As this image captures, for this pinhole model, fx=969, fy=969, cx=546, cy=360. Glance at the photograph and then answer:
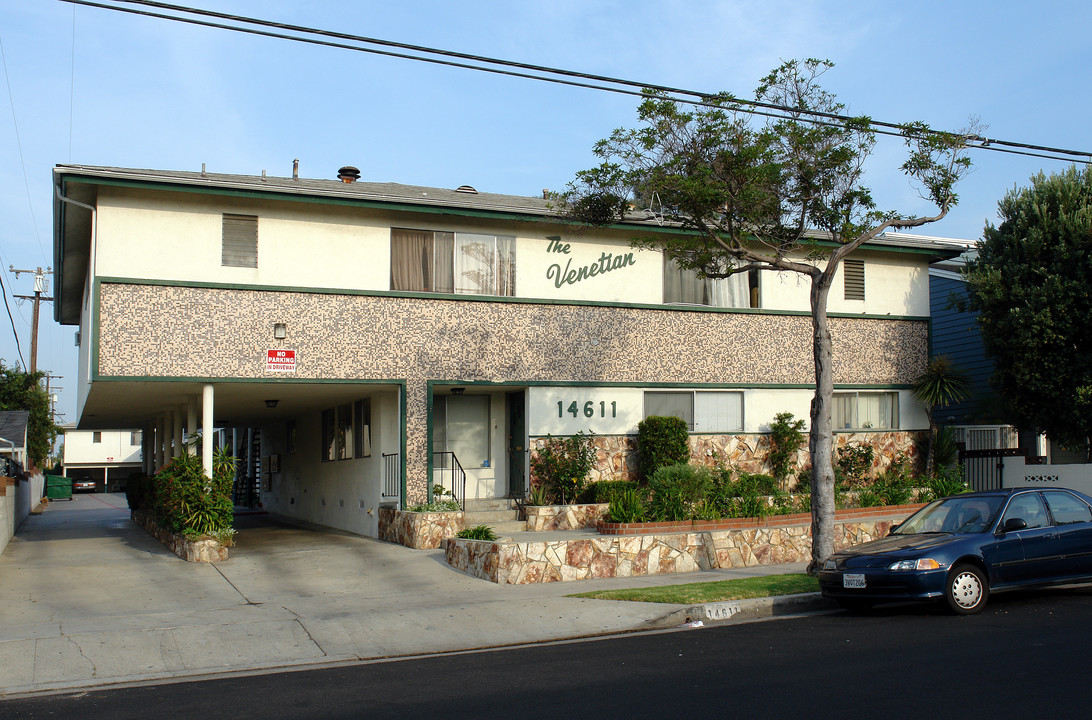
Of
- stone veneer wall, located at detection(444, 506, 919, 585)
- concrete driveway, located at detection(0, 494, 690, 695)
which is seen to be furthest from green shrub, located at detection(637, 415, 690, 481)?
concrete driveway, located at detection(0, 494, 690, 695)

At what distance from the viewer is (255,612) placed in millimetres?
11297

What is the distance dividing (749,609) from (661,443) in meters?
6.92

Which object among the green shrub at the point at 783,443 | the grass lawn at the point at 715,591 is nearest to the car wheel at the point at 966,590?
the grass lawn at the point at 715,591

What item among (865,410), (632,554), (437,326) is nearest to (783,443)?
(865,410)

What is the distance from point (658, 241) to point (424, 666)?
891 cm

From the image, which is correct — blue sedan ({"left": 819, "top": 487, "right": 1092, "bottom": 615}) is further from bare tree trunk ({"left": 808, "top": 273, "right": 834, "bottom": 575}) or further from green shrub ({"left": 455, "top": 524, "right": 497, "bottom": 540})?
green shrub ({"left": 455, "top": 524, "right": 497, "bottom": 540})

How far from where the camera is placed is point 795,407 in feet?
65.0

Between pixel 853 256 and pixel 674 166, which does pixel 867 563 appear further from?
pixel 853 256

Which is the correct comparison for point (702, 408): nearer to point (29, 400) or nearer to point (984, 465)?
point (984, 465)

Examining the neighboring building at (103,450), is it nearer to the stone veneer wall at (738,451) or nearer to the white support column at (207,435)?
the white support column at (207,435)

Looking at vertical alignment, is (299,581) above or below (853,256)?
below

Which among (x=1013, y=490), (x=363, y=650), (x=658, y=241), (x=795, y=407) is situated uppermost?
(x=658, y=241)

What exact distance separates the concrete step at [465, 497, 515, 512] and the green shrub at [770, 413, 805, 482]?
5.44 meters

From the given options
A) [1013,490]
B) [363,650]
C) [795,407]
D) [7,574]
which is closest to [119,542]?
[7,574]
